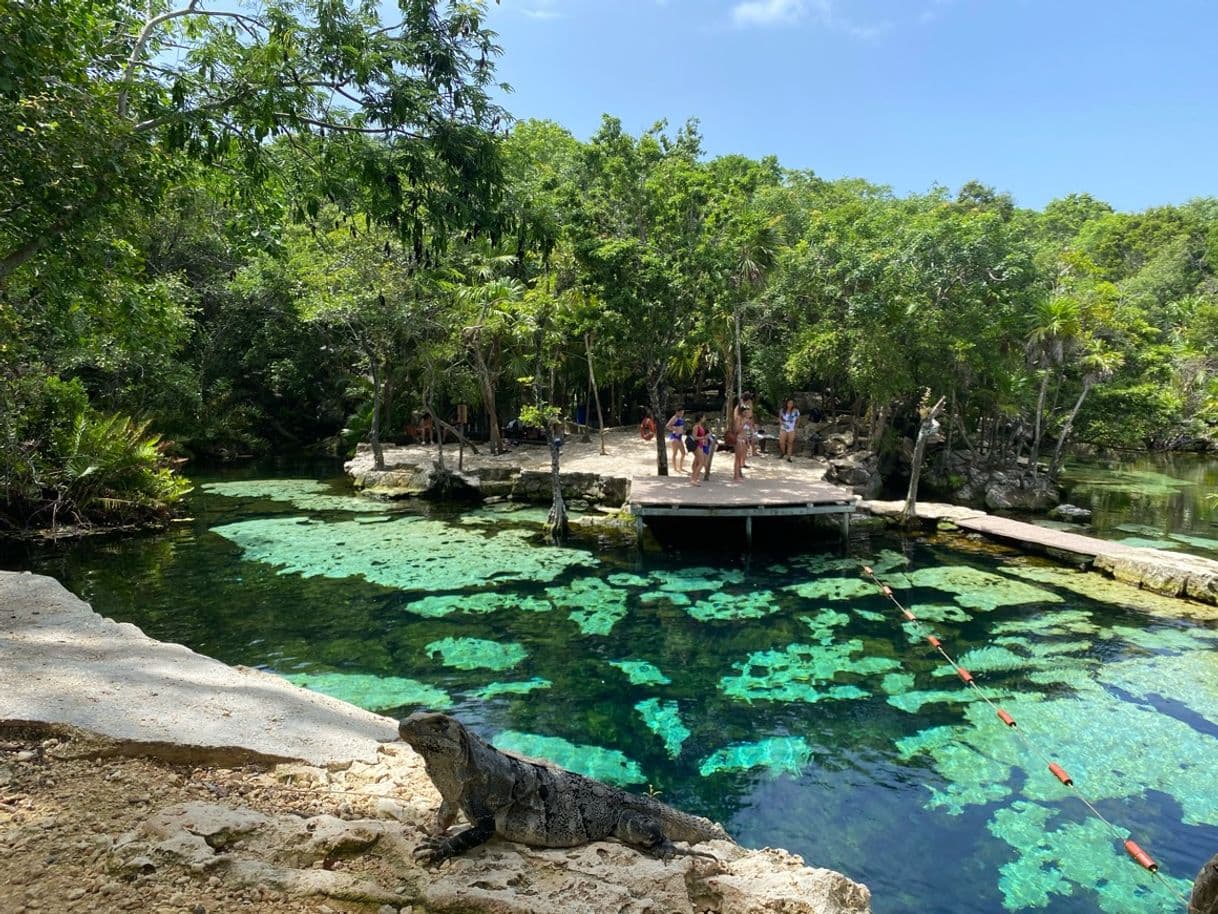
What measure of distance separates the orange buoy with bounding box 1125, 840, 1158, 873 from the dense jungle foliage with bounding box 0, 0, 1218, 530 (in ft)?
24.4

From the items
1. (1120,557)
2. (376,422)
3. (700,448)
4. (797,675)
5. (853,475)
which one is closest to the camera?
(797,675)

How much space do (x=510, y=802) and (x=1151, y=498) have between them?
25.0 m

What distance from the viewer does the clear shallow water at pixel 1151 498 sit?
1602cm

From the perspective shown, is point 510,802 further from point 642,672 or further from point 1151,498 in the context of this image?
point 1151,498

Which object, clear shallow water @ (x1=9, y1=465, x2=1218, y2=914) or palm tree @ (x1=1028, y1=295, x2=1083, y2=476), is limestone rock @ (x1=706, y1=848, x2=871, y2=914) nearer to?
clear shallow water @ (x1=9, y1=465, x2=1218, y2=914)

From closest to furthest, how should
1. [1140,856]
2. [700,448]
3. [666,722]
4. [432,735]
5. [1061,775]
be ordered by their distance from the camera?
[432,735] < [1140,856] < [1061,775] < [666,722] < [700,448]

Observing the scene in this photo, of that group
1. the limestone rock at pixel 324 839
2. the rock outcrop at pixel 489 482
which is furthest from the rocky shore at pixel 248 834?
the rock outcrop at pixel 489 482

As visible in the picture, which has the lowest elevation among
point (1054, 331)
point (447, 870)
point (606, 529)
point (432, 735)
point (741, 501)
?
point (606, 529)

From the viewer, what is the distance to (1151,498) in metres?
21.4

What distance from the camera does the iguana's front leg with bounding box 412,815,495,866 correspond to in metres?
3.12

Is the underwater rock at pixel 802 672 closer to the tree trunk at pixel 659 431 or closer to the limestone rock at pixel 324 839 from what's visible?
the limestone rock at pixel 324 839

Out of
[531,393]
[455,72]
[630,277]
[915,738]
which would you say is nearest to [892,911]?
[915,738]

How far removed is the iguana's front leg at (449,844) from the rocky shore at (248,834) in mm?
49

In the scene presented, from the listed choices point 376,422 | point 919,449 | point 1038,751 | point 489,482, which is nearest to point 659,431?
point 489,482
